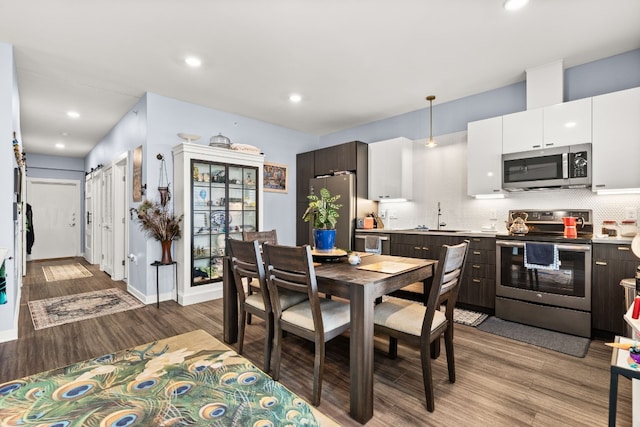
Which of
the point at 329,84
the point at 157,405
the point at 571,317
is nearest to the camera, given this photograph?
the point at 157,405

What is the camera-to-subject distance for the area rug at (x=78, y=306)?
11.0 feet

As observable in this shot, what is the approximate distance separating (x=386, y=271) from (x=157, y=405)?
160cm

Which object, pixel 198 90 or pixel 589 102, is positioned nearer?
pixel 589 102

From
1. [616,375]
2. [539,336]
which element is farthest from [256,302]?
[539,336]

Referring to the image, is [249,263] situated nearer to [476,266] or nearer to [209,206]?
[209,206]

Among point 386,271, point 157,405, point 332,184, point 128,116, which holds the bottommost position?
point 157,405

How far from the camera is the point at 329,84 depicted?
371cm

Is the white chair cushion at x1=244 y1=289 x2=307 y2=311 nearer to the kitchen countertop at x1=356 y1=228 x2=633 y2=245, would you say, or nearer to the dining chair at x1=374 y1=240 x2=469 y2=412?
the dining chair at x1=374 y1=240 x2=469 y2=412

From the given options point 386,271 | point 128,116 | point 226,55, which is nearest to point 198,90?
point 226,55

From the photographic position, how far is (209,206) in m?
4.24

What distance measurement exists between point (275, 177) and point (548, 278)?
156 inches

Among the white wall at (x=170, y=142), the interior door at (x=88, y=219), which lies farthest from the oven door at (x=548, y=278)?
the interior door at (x=88, y=219)

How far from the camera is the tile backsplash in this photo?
10.3 ft

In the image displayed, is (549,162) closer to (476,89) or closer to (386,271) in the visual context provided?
(476,89)
